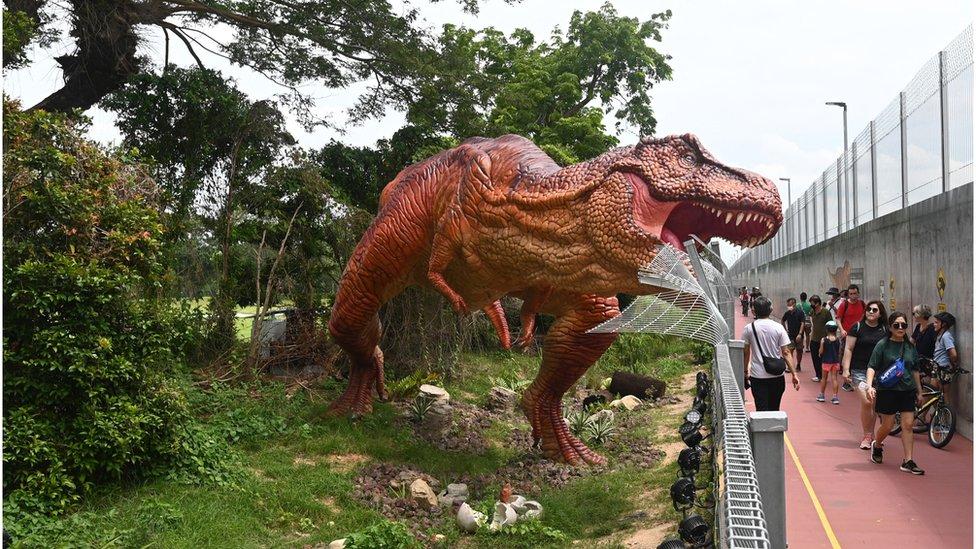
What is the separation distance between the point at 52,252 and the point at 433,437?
4.18 metres

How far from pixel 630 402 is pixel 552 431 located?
Answer: 11.7ft

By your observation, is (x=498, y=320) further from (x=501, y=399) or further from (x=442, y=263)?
(x=501, y=399)

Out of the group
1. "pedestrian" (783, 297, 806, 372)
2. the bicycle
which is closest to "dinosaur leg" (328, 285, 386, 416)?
the bicycle

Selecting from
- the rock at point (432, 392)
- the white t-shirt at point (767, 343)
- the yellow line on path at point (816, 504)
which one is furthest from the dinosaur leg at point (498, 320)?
the yellow line on path at point (816, 504)

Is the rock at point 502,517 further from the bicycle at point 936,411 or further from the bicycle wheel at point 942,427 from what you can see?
the bicycle wheel at point 942,427

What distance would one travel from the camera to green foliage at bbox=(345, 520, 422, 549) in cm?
484

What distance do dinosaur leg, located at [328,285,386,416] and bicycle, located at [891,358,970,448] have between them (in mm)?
5047

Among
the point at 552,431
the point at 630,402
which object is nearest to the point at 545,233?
the point at 552,431

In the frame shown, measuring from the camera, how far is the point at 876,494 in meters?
5.39

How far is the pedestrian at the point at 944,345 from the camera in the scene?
23.1 ft

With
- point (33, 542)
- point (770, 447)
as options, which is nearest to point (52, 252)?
point (33, 542)

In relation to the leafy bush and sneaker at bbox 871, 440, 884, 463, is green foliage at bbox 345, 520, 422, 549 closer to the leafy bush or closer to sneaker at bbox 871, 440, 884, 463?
the leafy bush

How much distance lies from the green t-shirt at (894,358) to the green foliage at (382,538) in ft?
12.7

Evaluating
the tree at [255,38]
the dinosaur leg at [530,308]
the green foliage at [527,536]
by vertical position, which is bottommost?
the green foliage at [527,536]
